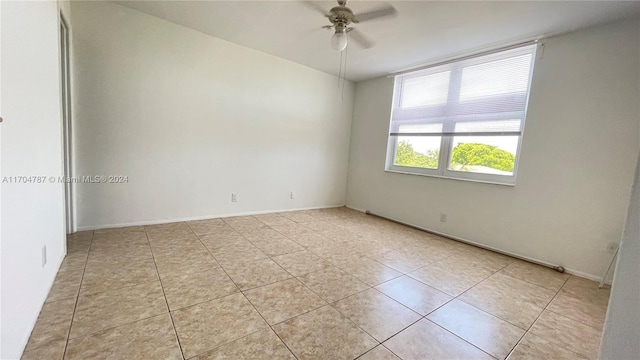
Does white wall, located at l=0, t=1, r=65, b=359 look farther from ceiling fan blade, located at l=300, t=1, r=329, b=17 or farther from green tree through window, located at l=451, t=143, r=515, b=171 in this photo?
green tree through window, located at l=451, t=143, r=515, b=171

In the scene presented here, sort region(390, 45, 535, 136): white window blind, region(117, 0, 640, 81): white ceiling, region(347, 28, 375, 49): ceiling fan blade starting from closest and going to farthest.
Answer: region(117, 0, 640, 81): white ceiling < region(347, 28, 375, 49): ceiling fan blade < region(390, 45, 535, 136): white window blind

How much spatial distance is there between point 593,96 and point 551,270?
71.4 inches

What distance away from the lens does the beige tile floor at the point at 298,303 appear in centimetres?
136

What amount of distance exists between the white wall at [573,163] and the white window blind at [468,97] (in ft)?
0.63

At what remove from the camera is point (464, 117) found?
3.42 meters

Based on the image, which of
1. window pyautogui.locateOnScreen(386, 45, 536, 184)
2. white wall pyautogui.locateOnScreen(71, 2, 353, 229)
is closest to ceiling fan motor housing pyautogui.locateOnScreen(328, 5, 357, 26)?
white wall pyautogui.locateOnScreen(71, 2, 353, 229)

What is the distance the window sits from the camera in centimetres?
298

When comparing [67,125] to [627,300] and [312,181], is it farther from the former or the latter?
[627,300]

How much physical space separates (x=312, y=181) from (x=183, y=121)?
2305 mm

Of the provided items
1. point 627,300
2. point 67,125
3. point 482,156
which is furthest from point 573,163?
point 67,125

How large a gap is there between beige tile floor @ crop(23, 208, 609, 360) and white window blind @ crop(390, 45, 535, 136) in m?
1.69

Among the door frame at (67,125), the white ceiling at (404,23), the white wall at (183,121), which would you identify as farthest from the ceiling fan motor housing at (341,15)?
the door frame at (67,125)

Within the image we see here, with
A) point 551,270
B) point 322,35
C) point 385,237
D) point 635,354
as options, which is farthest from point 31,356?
point 551,270

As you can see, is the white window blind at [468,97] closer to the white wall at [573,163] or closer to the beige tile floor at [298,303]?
the white wall at [573,163]
